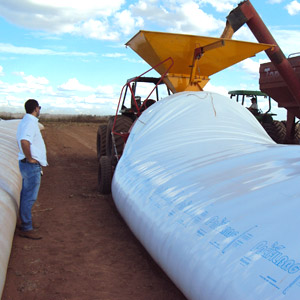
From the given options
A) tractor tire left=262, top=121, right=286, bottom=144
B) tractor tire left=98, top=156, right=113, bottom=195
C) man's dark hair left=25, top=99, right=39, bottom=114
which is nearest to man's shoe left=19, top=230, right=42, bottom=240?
man's dark hair left=25, top=99, right=39, bottom=114

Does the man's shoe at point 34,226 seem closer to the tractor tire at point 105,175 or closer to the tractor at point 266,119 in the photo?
the tractor tire at point 105,175

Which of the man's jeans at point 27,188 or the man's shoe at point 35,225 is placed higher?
the man's jeans at point 27,188

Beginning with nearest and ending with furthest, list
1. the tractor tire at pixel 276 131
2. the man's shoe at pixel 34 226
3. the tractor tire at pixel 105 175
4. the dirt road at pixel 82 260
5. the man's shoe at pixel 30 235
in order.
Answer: the dirt road at pixel 82 260
the man's shoe at pixel 30 235
the man's shoe at pixel 34 226
the tractor tire at pixel 105 175
the tractor tire at pixel 276 131

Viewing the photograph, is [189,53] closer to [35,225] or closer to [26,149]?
[26,149]

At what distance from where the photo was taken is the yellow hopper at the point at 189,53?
241 inches

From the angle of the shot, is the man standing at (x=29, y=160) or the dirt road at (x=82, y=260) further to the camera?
the man standing at (x=29, y=160)

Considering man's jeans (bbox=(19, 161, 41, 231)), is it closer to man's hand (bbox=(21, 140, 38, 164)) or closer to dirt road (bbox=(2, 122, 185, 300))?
man's hand (bbox=(21, 140, 38, 164))

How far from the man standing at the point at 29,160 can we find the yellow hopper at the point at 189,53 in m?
2.42

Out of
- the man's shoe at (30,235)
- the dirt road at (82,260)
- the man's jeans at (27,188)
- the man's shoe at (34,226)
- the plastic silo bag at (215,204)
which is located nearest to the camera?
the plastic silo bag at (215,204)

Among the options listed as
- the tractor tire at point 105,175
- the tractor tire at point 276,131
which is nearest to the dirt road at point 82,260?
the tractor tire at point 105,175

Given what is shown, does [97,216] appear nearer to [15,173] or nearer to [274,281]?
[15,173]

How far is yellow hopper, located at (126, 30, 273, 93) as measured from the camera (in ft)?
20.1

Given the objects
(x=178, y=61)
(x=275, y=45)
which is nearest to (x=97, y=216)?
(x=178, y=61)

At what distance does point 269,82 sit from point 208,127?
508cm
